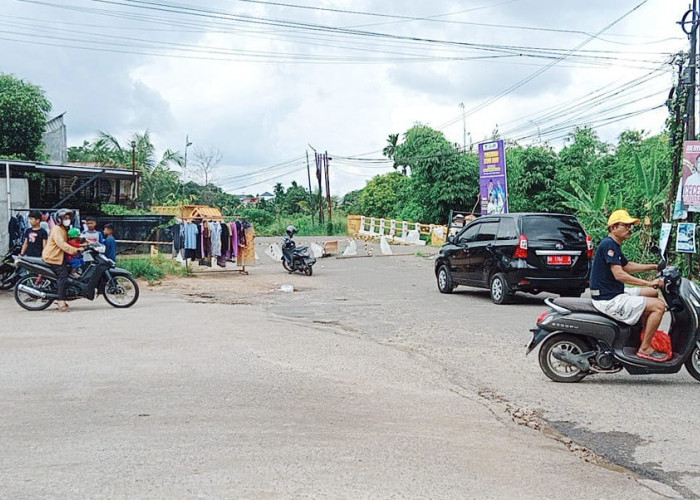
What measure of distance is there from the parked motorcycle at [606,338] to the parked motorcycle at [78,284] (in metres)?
8.60

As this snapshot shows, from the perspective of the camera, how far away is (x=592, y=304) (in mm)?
7211

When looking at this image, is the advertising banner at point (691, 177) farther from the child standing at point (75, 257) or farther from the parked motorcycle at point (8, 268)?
the parked motorcycle at point (8, 268)

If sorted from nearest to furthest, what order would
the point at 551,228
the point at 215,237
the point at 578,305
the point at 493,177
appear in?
the point at 578,305 < the point at 551,228 < the point at 215,237 < the point at 493,177

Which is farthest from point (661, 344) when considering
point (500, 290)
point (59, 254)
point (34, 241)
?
point (34, 241)

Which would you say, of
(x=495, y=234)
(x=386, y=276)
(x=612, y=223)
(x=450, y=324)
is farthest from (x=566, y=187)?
(x=612, y=223)

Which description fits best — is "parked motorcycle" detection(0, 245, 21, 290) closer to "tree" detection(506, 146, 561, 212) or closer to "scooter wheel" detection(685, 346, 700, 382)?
"scooter wheel" detection(685, 346, 700, 382)

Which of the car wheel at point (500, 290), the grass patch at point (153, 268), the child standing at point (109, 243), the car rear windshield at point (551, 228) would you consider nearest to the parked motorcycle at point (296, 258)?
the grass patch at point (153, 268)

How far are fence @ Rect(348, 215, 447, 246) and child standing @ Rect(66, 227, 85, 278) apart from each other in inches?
969

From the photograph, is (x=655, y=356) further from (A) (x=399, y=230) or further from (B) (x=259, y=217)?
(B) (x=259, y=217)

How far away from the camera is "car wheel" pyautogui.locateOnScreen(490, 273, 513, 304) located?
45.3 ft

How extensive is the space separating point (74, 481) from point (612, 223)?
550 cm

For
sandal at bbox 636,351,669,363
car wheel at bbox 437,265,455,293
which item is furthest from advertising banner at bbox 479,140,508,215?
sandal at bbox 636,351,669,363

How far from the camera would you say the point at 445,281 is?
16344mm

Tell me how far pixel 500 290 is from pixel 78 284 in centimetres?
785
